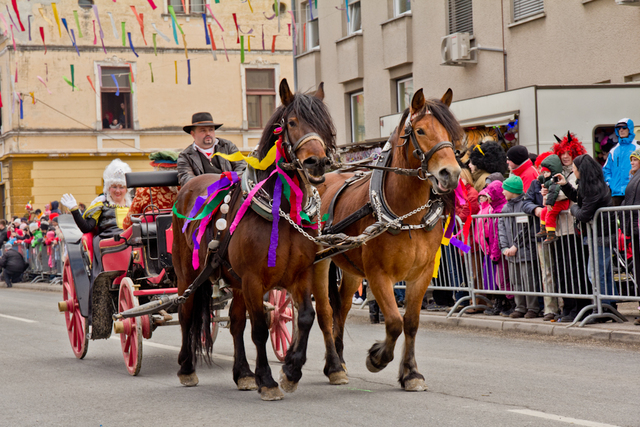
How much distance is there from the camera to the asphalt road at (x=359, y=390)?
553cm

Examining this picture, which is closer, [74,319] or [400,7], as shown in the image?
[74,319]

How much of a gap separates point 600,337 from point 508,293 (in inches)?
67.3

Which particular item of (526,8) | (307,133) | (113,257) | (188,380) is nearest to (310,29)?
(526,8)

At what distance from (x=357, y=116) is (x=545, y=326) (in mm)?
14855

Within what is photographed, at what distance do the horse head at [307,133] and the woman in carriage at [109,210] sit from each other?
3320mm

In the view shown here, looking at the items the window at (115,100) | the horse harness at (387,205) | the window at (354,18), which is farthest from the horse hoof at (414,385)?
the window at (115,100)

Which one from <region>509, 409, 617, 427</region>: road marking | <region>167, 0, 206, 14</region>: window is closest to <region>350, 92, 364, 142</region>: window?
<region>167, 0, 206, 14</region>: window

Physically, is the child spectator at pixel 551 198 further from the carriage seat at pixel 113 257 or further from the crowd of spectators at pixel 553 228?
the carriage seat at pixel 113 257

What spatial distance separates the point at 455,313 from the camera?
1152 centimetres

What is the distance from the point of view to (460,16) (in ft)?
61.8

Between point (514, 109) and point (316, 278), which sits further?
point (514, 109)

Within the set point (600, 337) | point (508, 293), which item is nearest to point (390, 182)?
point (600, 337)

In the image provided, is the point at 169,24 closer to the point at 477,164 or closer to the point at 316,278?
the point at 477,164

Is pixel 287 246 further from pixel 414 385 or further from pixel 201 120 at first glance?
pixel 201 120
